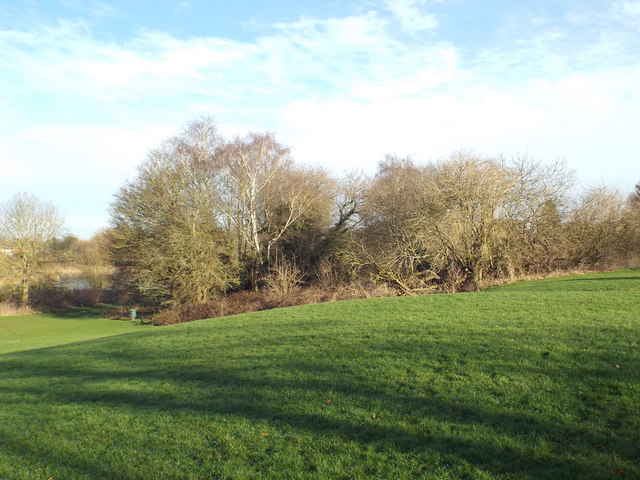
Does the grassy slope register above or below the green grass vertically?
below

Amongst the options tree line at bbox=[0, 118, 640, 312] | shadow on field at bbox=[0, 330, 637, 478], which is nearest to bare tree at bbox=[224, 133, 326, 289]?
tree line at bbox=[0, 118, 640, 312]

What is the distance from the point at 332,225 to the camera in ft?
120

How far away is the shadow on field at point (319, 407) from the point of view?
4391 mm

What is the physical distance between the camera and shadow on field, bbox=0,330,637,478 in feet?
14.4

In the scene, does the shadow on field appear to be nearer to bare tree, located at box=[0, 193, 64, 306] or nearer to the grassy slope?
the grassy slope

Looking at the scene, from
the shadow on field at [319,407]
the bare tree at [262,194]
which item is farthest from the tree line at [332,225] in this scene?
the shadow on field at [319,407]

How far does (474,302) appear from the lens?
44.7 feet

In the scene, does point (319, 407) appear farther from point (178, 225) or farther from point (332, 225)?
point (332, 225)

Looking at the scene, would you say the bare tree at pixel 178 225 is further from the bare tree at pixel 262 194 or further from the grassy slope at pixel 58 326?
the grassy slope at pixel 58 326

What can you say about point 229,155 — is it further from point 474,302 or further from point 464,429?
point 464,429

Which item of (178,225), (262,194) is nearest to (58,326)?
(178,225)

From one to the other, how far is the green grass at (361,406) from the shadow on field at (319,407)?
2 cm

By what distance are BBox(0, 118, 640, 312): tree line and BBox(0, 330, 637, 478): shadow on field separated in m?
17.6

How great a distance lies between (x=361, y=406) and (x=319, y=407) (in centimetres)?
59
